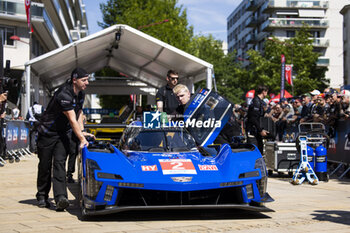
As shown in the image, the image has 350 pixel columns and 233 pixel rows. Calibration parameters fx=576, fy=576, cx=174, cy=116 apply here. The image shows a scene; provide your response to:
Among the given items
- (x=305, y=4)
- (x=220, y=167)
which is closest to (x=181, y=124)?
(x=220, y=167)

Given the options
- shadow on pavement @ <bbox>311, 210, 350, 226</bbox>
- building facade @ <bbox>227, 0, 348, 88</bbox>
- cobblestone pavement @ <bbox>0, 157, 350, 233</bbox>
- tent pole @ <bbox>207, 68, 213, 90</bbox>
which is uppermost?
building facade @ <bbox>227, 0, 348, 88</bbox>

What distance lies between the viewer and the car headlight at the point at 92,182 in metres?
6.01

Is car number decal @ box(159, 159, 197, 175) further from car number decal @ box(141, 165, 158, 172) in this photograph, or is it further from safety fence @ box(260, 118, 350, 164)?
safety fence @ box(260, 118, 350, 164)

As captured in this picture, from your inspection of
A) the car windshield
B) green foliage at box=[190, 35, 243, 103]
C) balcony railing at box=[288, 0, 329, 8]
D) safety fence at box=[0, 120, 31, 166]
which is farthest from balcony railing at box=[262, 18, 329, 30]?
the car windshield

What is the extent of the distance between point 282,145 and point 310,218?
5.81 meters

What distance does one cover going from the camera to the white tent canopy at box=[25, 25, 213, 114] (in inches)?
864

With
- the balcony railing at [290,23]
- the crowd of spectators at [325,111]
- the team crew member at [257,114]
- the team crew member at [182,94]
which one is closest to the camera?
the team crew member at [182,94]

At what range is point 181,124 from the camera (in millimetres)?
8102

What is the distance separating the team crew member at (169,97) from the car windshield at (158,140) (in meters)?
2.38

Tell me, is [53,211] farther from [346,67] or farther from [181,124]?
[346,67]

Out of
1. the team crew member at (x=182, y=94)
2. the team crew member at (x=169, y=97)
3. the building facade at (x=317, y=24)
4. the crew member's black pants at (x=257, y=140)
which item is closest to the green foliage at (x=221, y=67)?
the building facade at (x=317, y=24)

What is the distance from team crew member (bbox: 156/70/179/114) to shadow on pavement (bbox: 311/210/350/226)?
3.87 meters

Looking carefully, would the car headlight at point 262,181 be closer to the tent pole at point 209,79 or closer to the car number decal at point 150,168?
the car number decal at point 150,168

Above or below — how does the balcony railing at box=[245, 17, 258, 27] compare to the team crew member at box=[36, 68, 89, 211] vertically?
above
